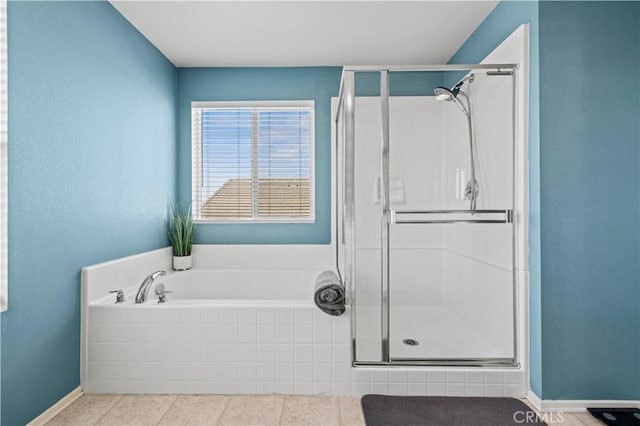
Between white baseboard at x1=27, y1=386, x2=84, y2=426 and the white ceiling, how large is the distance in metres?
2.36

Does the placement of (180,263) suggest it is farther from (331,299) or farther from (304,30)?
(304,30)

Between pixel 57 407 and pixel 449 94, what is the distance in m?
2.68

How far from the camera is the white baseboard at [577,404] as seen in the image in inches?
75.2

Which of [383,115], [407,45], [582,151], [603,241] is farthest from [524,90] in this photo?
[407,45]

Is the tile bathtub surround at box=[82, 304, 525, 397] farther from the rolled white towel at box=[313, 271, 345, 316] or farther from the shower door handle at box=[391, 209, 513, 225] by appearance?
the shower door handle at box=[391, 209, 513, 225]

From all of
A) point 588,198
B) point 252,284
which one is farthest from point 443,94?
point 252,284

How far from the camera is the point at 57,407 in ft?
6.29

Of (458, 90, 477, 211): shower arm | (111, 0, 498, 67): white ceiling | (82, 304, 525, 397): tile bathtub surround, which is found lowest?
(82, 304, 525, 397): tile bathtub surround

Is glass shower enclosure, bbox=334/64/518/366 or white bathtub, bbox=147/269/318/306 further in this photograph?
white bathtub, bbox=147/269/318/306

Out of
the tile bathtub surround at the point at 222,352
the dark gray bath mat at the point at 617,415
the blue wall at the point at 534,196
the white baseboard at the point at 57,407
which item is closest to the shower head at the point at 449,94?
the blue wall at the point at 534,196

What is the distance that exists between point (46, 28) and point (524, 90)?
249cm

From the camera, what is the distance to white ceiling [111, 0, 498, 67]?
2418mm

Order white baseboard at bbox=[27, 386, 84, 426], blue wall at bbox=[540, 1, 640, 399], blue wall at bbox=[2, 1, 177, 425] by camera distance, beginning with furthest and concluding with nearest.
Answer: blue wall at bbox=[540, 1, 640, 399] → white baseboard at bbox=[27, 386, 84, 426] → blue wall at bbox=[2, 1, 177, 425]

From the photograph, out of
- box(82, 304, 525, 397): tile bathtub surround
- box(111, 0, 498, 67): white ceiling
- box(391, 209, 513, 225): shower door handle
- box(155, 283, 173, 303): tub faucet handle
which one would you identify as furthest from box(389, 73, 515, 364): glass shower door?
box(155, 283, 173, 303): tub faucet handle
